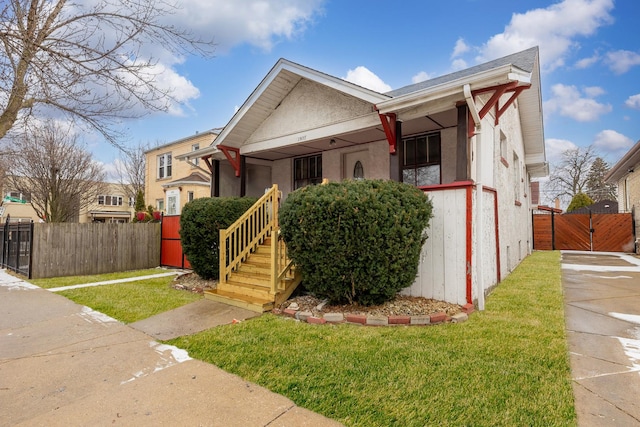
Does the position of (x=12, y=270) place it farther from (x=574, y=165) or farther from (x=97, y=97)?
(x=574, y=165)

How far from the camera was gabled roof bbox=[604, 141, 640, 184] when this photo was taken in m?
12.6

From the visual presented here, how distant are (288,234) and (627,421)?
402 cm

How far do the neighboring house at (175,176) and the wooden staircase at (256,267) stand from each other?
10284 millimetres

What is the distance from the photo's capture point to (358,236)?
4.61 metres

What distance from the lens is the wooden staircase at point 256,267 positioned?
18.5ft

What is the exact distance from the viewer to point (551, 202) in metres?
38.1

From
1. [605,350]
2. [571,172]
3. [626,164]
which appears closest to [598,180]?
[571,172]

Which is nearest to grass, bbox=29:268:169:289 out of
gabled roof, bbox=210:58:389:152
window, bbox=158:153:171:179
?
gabled roof, bbox=210:58:389:152

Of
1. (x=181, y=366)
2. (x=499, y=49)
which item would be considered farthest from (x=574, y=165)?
(x=181, y=366)

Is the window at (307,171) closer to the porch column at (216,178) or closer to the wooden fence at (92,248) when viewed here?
the porch column at (216,178)

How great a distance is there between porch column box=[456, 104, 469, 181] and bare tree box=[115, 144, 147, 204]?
30.6m

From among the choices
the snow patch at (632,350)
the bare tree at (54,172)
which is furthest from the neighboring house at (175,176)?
the snow patch at (632,350)

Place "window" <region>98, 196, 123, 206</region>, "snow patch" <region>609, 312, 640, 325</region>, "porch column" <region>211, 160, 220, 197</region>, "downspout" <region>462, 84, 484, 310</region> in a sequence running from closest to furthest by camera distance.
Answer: "snow patch" <region>609, 312, 640, 325</region>, "downspout" <region>462, 84, 484, 310</region>, "porch column" <region>211, 160, 220, 197</region>, "window" <region>98, 196, 123, 206</region>

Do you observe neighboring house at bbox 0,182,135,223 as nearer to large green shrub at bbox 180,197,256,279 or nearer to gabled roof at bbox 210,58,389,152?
gabled roof at bbox 210,58,389,152
